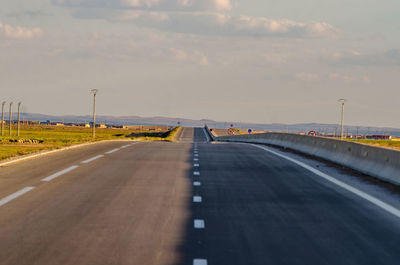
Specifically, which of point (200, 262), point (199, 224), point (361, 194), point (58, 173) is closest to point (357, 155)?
point (361, 194)

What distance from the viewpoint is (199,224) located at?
924 cm

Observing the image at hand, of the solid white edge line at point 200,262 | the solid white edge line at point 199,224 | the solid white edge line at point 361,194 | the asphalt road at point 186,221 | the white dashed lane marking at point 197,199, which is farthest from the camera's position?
the white dashed lane marking at point 197,199

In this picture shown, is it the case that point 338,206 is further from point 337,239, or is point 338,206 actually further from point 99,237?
point 99,237

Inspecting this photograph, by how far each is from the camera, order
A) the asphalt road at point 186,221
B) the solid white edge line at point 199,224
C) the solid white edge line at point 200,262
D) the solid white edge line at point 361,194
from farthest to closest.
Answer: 1. the solid white edge line at point 361,194
2. the solid white edge line at point 199,224
3. the asphalt road at point 186,221
4. the solid white edge line at point 200,262

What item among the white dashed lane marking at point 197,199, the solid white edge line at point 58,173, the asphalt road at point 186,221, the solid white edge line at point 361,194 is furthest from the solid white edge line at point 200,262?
the solid white edge line at point 58,173

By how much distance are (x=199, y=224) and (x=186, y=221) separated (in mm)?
333

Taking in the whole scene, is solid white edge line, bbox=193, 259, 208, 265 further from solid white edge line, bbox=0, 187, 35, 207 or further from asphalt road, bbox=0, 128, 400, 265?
solid white edge line, bbox=0, 187, 35, 207

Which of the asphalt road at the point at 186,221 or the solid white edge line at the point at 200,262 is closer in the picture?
the solid white edge line at the point at 200,262

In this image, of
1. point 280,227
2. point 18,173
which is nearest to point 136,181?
point 18,173

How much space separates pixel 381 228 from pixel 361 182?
6.82 meters

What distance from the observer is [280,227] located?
Result: 9.20m

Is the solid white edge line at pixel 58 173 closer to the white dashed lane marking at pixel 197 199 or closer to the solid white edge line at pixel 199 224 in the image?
the white dashed lane marking at pixel 197 199

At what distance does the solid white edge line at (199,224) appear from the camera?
29.7ft

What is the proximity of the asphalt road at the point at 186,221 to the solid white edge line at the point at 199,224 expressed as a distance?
0.6 inches
